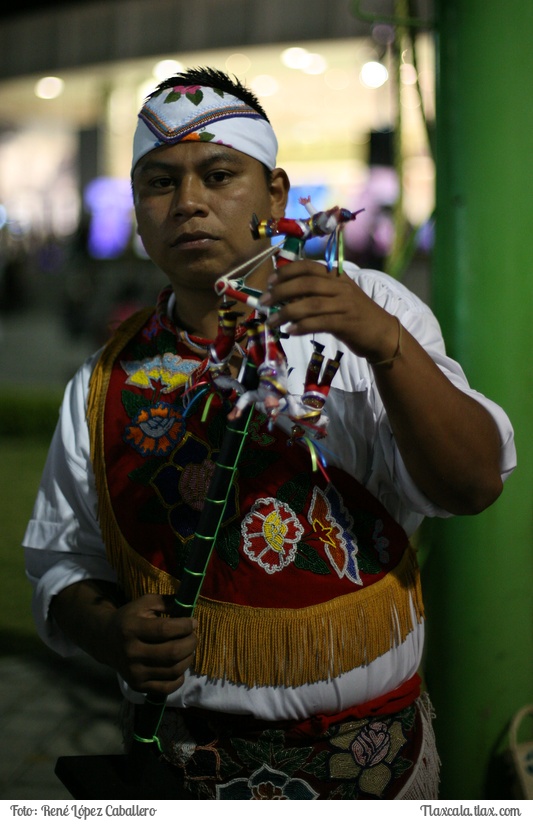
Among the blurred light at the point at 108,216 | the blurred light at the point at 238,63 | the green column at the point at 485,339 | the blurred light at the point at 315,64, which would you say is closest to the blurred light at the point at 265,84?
the blurred light at the point at 238,63

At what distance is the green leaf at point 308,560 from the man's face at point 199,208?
0.47m

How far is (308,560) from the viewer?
141cm

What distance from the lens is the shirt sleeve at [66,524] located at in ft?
5.18

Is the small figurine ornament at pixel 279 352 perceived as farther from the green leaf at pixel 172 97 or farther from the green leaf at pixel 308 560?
the green leaf at pixel 172 97

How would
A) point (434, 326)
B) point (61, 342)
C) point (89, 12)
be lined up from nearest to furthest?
1. point (434, 326)
2. point (61, 342)
3. point (89, 12)

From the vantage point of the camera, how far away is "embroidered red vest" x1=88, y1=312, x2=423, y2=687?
141cm

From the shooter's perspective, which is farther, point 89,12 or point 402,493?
point 89,12

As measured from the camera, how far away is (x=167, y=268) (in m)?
1.47

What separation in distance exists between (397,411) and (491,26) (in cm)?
113

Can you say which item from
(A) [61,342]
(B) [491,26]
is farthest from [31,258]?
(B) [491,26]

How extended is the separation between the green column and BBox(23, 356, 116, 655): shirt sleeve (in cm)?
87

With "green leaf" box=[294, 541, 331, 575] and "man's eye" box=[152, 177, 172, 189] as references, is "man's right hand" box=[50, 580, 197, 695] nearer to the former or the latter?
"green leaf" box=[294, 541, 331, 575]
